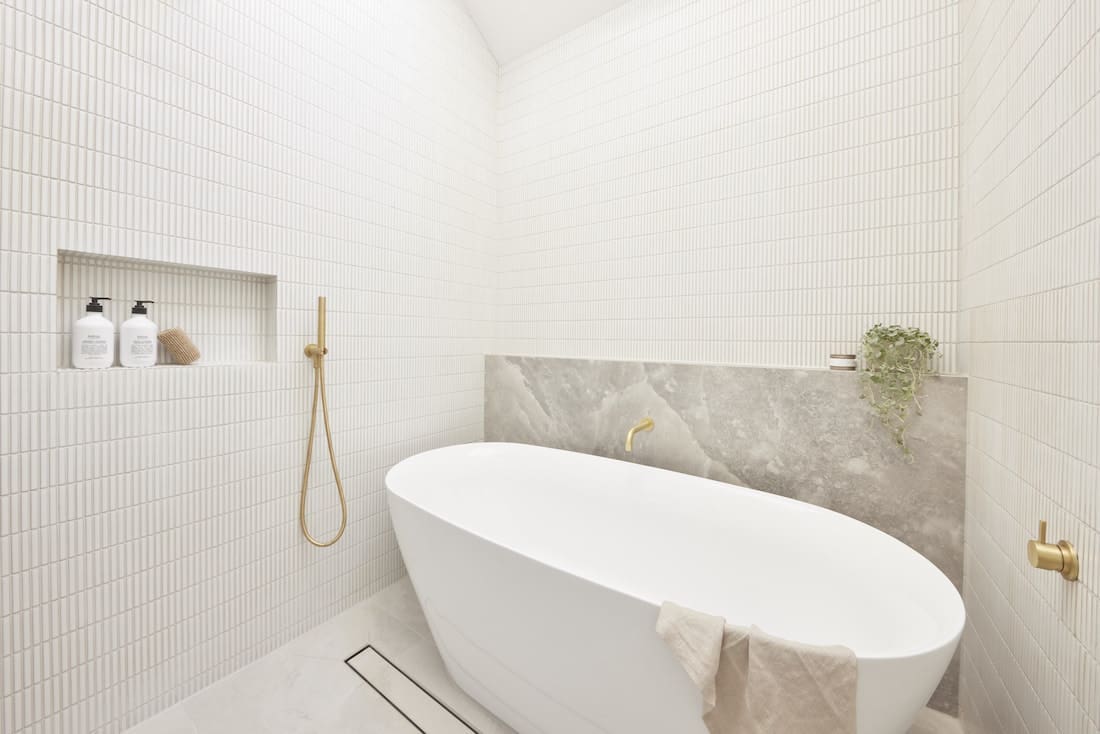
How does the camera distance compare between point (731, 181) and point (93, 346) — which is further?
point (731, 181)

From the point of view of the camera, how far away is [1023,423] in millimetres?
1016

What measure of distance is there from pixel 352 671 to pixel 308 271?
1414mm

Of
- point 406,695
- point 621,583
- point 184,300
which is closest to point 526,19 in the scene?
point 184,300

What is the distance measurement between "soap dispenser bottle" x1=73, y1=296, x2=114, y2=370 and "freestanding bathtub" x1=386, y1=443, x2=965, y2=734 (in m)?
0.85

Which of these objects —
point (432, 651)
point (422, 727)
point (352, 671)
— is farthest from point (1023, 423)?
point (352, 671)

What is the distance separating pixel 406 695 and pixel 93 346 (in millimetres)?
1360

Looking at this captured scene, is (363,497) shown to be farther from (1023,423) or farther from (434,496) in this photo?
(1023,423)

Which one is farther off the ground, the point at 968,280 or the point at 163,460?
the point at 968,280

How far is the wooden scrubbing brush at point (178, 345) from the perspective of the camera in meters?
1.38

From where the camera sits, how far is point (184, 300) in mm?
1450

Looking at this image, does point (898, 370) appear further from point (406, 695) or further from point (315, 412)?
point (315, 412)

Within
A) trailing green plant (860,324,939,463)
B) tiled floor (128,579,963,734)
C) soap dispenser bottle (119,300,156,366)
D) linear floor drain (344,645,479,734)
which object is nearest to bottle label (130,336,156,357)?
soap dispenser bottle (119,300,156,366)

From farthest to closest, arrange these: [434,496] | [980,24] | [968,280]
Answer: [434,496]
[968,280]
[980,24]

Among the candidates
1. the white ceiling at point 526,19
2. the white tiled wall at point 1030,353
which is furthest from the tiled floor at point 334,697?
the white ceiling at point 526,19
